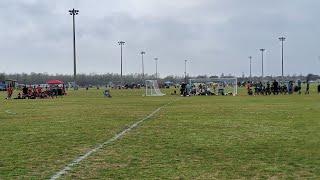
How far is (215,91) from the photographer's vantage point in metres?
69.6

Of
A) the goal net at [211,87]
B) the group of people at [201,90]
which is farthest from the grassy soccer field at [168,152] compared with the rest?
the goal net at [211,87]

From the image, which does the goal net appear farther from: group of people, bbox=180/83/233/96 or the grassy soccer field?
the grassy soccer field

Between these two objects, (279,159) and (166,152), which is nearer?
(279,159)

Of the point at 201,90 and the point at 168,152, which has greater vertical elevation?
the point at 201,90

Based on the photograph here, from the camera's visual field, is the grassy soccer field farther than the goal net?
No

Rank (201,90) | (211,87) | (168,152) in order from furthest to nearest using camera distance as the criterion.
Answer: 1. (211,87)
2. (201,90)
3. (168,152)

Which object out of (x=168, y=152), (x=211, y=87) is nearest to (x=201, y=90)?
(x=211, y=87)

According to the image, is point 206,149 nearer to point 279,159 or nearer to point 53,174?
point 279,159

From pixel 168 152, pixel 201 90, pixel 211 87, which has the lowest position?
pixel 168 152

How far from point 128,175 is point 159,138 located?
5.92m

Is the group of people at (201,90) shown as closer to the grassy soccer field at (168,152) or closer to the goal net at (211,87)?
the goal net at (211,87)

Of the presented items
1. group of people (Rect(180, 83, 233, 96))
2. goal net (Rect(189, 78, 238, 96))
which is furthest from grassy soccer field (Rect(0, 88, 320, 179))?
goal net (Rect(189, 78, 238, 96))

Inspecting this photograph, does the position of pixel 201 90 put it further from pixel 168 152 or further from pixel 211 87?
pixel 168 152

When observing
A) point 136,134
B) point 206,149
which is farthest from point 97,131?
point 206,149
